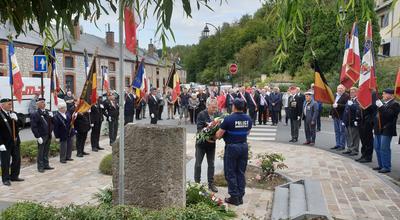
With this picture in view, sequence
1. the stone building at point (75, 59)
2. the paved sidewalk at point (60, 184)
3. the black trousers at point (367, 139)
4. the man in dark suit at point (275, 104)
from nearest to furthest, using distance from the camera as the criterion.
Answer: the paved sidewalk at point (60, 184)
the black trousers at point (367, 139)
the man in dark suit at point (275, 104)
the stone building at point (75, 59)

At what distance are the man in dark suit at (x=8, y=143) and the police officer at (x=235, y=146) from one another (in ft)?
15.6

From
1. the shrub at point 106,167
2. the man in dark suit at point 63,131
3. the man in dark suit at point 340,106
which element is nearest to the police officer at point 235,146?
the shrub at point 106,167

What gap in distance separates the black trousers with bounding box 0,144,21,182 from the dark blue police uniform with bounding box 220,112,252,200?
4.84 m

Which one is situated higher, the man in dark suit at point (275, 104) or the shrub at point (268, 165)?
the man in dark suit at point (275, 104)

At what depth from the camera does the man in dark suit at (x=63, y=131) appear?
10.9 m

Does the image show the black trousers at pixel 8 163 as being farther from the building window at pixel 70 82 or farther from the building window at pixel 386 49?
the building window at pixel 386 49

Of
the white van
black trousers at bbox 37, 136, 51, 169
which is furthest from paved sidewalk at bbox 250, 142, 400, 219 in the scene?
the white van

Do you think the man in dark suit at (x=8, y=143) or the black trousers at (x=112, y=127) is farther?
the black trousers at (x=112, y=127)

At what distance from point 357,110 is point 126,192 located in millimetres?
8051

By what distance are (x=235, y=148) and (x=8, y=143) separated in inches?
200

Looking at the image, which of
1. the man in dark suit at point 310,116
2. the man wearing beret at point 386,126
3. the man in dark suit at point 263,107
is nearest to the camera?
the man wearing beret at point 386,126

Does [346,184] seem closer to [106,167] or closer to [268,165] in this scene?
[268,165]

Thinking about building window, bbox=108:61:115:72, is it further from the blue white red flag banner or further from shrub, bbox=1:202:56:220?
shrub, bbox=1:202:56:220

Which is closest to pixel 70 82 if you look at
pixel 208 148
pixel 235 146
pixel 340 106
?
pixel 340 106
